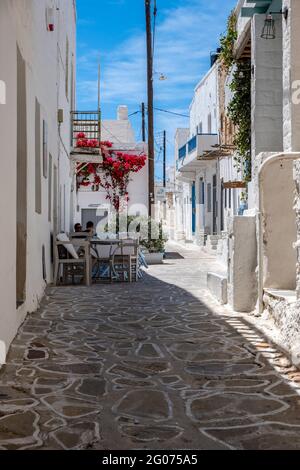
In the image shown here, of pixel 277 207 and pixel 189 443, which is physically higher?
pixel 277 207

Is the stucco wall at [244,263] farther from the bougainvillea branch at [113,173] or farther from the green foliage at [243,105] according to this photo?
the bougainvillea branch at [113,173]

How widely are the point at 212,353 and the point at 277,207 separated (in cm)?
232

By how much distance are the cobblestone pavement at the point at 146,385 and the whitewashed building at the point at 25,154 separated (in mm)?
518

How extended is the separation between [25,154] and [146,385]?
335cm

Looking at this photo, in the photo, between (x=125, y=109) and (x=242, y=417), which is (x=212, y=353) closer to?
(x=242, y=417)

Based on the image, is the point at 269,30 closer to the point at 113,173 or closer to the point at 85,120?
the point at 85,120

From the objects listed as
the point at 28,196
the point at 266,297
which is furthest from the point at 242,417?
the point at 28,196

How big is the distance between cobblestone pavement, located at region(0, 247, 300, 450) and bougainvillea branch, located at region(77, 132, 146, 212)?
Result: 725 inches

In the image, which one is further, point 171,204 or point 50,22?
point 171,204

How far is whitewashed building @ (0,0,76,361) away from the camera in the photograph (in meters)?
4.67

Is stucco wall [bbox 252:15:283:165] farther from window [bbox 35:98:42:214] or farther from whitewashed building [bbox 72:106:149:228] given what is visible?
whitewashed building [bbox 72:106:149:228]

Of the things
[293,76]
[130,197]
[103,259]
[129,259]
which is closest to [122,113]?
[130,197]

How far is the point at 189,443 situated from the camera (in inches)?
114

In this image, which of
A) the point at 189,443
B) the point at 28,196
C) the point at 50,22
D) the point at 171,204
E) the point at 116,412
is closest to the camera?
the point at 189,443
